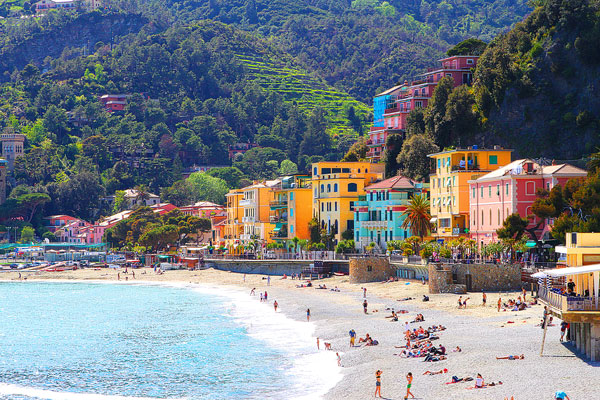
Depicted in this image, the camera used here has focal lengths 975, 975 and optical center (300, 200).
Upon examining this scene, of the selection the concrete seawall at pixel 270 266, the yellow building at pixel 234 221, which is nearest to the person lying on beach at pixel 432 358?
the concrete seawall at pixel 270 266

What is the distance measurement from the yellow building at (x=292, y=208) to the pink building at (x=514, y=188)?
34.8m

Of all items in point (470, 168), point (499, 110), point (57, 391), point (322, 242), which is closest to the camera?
point (57, 391)

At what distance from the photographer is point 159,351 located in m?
51.9

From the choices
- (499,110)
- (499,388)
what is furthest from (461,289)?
(499,110)

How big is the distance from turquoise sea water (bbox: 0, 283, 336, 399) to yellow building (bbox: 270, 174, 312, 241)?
22879mm

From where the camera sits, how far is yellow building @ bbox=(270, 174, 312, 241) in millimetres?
107250

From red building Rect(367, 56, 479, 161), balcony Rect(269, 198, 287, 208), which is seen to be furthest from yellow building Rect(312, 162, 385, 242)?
red building Rect(367, 56, 479, 161)

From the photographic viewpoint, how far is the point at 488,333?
44969 mm

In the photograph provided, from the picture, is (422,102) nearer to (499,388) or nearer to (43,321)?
(43,321)

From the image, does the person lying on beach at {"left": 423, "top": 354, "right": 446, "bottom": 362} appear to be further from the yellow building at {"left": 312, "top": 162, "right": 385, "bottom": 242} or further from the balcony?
the balcony

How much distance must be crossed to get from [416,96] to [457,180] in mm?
35462

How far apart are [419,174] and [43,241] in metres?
105

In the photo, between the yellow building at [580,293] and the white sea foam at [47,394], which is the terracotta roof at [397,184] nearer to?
the yellow building at [580,293]

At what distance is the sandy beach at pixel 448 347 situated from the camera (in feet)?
110
